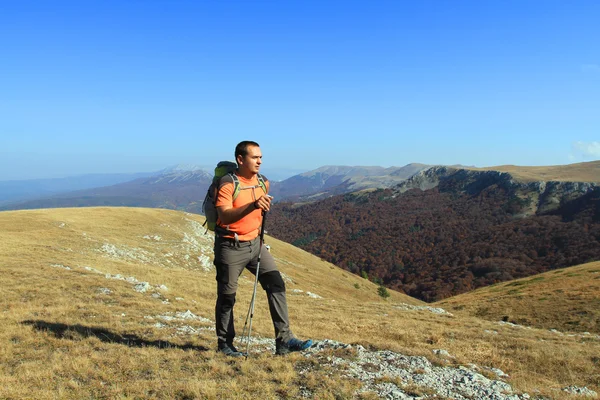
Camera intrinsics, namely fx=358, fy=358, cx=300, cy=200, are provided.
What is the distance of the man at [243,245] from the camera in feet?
22.1

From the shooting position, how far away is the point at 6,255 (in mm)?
21766

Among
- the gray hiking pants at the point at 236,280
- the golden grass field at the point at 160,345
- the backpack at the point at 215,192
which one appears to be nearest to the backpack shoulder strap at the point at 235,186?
the backpack at the point at 215,192

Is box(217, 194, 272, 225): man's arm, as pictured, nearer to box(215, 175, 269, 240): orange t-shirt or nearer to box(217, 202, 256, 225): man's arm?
box(217, 202, 256, 225): man's arm

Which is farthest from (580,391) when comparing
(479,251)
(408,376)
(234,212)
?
(479,251)

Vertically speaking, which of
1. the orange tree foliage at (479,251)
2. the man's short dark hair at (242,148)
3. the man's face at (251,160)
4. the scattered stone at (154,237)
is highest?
the man's short dark hair at (242,148)

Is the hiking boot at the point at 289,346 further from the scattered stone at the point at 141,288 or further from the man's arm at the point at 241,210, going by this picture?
the scattered stone at the point at 141,288

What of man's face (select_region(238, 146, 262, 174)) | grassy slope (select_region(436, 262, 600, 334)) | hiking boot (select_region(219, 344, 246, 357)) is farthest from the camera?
grassy slope (select_region(436, 262, 600, 334))

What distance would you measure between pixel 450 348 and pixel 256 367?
22.9 feet

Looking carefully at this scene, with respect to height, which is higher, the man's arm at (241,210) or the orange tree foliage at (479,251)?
the man's arm at (241,210)

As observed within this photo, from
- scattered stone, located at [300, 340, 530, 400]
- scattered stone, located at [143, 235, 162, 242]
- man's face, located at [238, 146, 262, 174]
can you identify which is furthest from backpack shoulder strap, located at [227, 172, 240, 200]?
scattered stone, located at [143, 235, 162, 242]

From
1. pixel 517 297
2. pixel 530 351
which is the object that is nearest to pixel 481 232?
pixel 517 297

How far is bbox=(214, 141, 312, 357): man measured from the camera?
22.1 feet

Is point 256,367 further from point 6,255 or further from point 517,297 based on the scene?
point 517,297

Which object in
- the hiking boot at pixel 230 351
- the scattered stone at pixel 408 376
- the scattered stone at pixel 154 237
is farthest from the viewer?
the scattered stone at pixel 154 237
